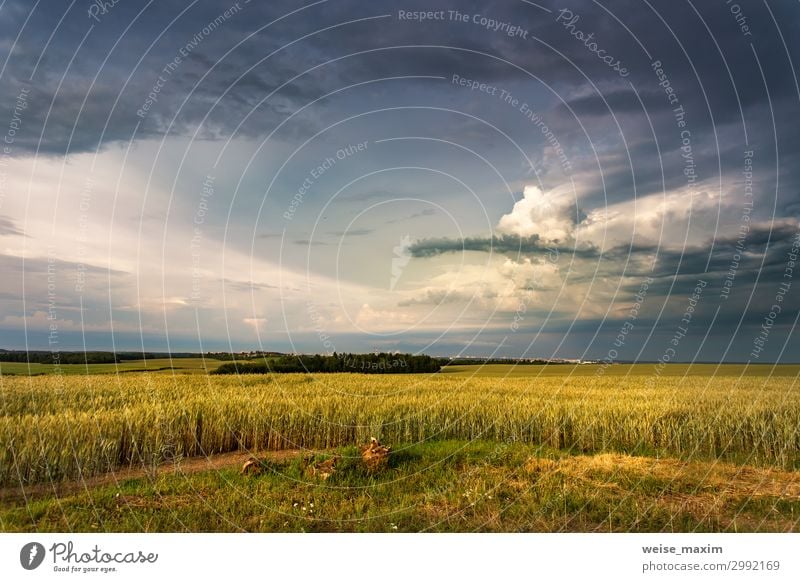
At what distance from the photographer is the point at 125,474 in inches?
538

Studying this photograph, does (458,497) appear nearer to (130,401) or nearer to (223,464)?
(223,464)

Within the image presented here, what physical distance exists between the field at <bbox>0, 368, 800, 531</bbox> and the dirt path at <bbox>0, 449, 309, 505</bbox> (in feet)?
0.21

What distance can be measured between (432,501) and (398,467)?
7.75 ft

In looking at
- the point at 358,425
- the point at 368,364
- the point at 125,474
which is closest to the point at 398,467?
the point at 358,425

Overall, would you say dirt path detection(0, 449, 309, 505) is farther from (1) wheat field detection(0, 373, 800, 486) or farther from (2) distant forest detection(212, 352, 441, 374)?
(2) distant forest detection(212, 352, 441, 374)

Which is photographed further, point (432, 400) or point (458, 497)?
point (432, 400)

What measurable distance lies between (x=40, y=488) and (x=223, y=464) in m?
4.49

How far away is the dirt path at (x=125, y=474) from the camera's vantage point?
1164 centimetres

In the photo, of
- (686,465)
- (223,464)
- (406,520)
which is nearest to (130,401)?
(223,464)

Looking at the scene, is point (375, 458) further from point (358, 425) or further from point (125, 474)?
point (125, 474)

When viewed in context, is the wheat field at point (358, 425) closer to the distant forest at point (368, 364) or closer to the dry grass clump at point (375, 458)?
the dry grass clump at point (375, 458)

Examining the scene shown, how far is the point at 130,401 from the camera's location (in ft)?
68.2

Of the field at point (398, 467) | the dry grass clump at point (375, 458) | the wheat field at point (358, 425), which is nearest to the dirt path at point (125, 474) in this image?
the field at point (398, 467)

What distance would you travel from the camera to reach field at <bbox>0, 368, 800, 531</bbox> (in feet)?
35.6
